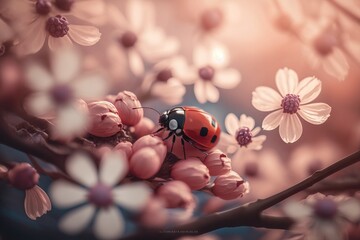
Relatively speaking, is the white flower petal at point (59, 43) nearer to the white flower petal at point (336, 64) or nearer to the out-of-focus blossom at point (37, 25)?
the out-of-focus blossom at point (37, 25)

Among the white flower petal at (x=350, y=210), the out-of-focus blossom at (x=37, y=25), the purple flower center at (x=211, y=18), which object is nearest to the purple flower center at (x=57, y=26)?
A: the out-of-focus blossom at (x=37, y=25)

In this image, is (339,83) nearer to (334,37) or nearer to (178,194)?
(334,37)

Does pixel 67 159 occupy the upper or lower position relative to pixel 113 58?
lower

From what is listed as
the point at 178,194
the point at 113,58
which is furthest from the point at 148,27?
the point at 178,194

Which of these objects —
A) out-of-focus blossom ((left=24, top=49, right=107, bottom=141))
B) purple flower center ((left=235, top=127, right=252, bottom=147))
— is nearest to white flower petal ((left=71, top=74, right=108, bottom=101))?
out-of-focus blossom ((left=24, top=49, right=107, bottom=141))
